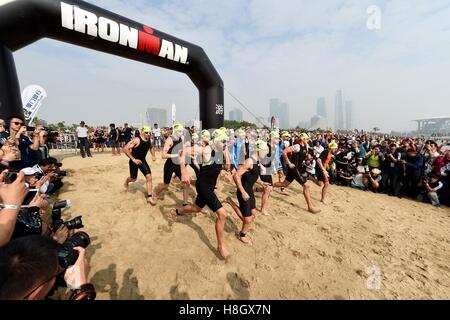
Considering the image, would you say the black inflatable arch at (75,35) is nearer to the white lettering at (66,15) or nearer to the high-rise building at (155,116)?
the white lettering at (66,15)

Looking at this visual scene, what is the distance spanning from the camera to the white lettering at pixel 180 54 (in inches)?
291

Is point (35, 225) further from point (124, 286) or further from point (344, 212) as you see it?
point (344, 212)

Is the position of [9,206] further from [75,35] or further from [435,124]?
[435,124]

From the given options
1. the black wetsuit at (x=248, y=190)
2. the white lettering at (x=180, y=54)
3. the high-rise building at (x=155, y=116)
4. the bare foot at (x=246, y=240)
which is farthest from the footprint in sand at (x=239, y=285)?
the high-rise building at (x=155, y=116)

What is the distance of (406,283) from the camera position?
2.99 m

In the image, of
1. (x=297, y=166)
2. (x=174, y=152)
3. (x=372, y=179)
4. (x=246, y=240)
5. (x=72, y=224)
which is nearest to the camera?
(x=72, y=224)

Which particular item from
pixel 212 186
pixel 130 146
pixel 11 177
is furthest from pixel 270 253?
pixel 130 146

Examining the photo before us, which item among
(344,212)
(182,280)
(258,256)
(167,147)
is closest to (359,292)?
(258,256)

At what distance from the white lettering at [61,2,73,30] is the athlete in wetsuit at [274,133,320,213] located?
6.37 meters

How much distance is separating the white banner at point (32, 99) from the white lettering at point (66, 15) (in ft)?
15.0

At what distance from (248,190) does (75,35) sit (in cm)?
615

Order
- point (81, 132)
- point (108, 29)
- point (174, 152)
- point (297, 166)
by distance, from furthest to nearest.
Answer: point (81, 132), point (108, 29), point (297, 166), point (174, 152)

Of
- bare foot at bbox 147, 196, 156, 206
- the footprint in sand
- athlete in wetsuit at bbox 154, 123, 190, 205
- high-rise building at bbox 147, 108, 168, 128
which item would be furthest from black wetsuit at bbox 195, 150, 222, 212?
high-rise building at bbox 147, 108, 168, 128

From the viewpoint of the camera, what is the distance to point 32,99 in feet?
27.6
